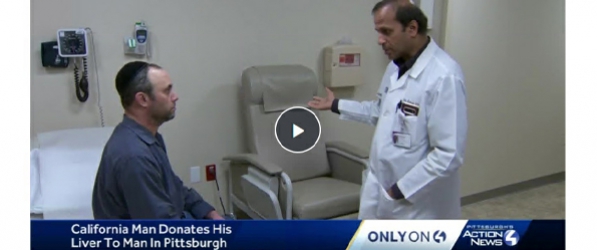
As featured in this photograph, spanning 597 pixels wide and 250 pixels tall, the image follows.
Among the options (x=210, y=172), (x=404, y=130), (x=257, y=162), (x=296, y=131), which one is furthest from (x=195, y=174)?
(x=404, y=130)

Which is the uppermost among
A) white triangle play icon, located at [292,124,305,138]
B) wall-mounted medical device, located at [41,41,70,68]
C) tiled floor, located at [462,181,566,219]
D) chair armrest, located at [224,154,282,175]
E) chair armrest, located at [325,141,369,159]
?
wall-mounted medical device, located at [41,41,70,68]

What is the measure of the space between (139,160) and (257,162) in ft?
2.73

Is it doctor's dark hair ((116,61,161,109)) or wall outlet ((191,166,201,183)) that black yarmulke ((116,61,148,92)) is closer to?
doctor's dark hair ((116,61,161,109))

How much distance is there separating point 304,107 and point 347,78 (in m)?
0.27

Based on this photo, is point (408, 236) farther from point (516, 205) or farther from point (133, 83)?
point (516, 205)

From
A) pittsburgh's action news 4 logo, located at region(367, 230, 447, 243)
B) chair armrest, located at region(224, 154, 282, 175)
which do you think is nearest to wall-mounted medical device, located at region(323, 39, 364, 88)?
chair armrest, located at region(224, 154, 282, 175)

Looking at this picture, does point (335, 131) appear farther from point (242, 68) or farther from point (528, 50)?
point (528, 50)

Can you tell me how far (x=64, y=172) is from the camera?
128 cm

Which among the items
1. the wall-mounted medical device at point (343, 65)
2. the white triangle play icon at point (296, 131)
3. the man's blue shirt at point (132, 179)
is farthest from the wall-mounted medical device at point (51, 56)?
the wall-mounted medical device at point (343, 65)

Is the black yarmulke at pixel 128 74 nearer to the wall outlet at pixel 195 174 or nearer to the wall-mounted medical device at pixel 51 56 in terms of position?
the wall-mounted medical device at pixel 51 56

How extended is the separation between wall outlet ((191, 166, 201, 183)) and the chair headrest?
1.00ft

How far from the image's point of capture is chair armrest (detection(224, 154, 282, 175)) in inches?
66.4

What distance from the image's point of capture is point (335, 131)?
210 centimetres
